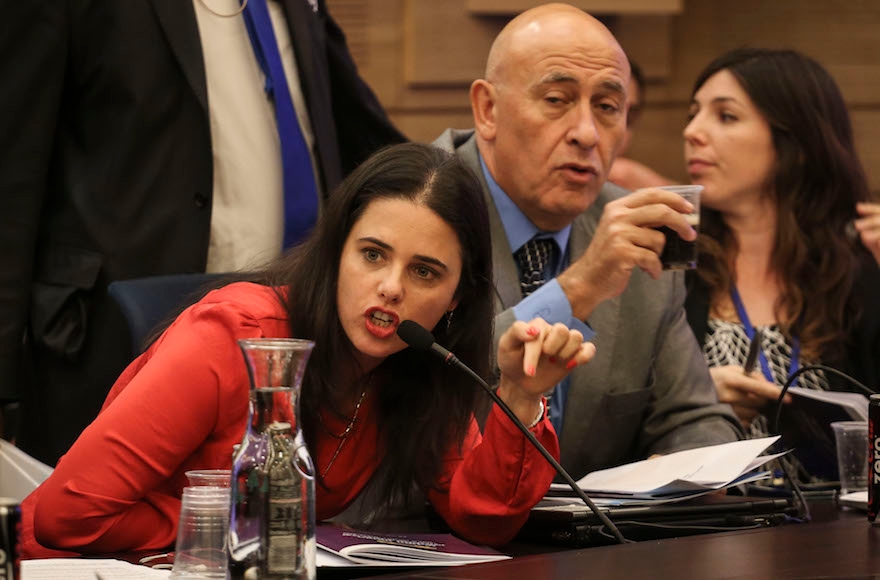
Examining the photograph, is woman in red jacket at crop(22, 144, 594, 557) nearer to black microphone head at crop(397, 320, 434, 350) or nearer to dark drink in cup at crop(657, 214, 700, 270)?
black microphone head at crop(397, 320, 434, 350)

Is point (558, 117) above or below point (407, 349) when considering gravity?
above

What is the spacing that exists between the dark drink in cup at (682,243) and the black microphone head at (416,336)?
72cm

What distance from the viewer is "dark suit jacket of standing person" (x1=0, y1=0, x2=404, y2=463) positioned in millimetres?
2209

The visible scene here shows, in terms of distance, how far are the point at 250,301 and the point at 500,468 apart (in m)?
0.40

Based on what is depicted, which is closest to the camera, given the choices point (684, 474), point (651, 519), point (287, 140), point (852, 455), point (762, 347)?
point (651, 519)

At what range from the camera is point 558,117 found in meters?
2.33

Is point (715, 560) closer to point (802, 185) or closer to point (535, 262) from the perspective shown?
point (535, 262)

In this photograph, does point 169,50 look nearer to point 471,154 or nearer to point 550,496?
point 471,154

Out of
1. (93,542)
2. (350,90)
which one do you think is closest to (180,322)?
(93,542)

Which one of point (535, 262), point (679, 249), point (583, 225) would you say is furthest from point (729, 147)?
point (679, 249)

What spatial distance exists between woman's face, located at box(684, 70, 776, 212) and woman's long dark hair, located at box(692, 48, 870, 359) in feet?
0.08

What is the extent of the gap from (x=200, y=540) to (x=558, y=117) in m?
1.34

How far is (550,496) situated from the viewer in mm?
1784

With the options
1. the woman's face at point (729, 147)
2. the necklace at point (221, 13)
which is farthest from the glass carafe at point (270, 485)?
the woman's face at point (729, 147)
